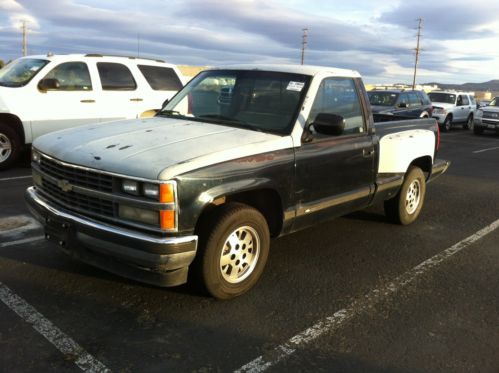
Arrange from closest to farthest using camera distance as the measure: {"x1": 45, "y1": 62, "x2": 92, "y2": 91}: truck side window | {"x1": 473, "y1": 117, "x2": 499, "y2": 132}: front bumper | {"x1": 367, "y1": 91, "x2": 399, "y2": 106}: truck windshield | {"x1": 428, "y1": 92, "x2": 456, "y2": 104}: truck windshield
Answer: {"x1": 45, "y1": 62, "x2": 92, "y2": 91}: truck side window < {"x1": 367, "y1": 91, "x2": 399, "y2": 106}: truck windshield < {"x1": 473, "y1": 117, "x2": 499, "y2": 132}: front bumper < {"x1": 428, "y1": 92, "x2": 456, "y2": 104}: truck windshield

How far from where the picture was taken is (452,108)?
22.2 m

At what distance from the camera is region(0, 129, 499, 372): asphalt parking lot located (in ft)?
9.99

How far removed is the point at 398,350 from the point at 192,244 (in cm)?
155

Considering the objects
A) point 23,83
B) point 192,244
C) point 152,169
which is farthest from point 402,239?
point 23,83

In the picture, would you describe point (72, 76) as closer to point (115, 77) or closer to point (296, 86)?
point (115, 77)

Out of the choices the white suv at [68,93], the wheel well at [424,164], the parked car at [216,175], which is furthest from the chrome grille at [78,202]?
the white suv at [68,93]

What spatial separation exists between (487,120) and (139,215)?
799 inches

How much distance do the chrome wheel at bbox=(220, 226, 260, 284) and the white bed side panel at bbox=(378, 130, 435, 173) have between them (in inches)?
80.6

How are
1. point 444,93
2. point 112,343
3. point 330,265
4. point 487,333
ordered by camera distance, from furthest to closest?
point 444,93
point 330,265
point 487,333
point 112,343

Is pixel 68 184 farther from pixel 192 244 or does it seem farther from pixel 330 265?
pixel 330 265

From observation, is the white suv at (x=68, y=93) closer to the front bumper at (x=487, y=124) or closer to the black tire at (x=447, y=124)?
the front bumper at (x=487, y=124)

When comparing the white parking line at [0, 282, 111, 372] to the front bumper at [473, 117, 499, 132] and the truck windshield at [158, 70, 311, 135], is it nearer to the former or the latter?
the truck windshield at [158, 70, 311, 135]

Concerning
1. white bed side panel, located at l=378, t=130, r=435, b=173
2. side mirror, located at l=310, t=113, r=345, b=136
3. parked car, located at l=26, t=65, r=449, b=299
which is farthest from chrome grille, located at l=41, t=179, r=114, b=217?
white bed side panel, located at l=378, t=130, r=435, b=173

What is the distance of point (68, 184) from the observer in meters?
3.57
